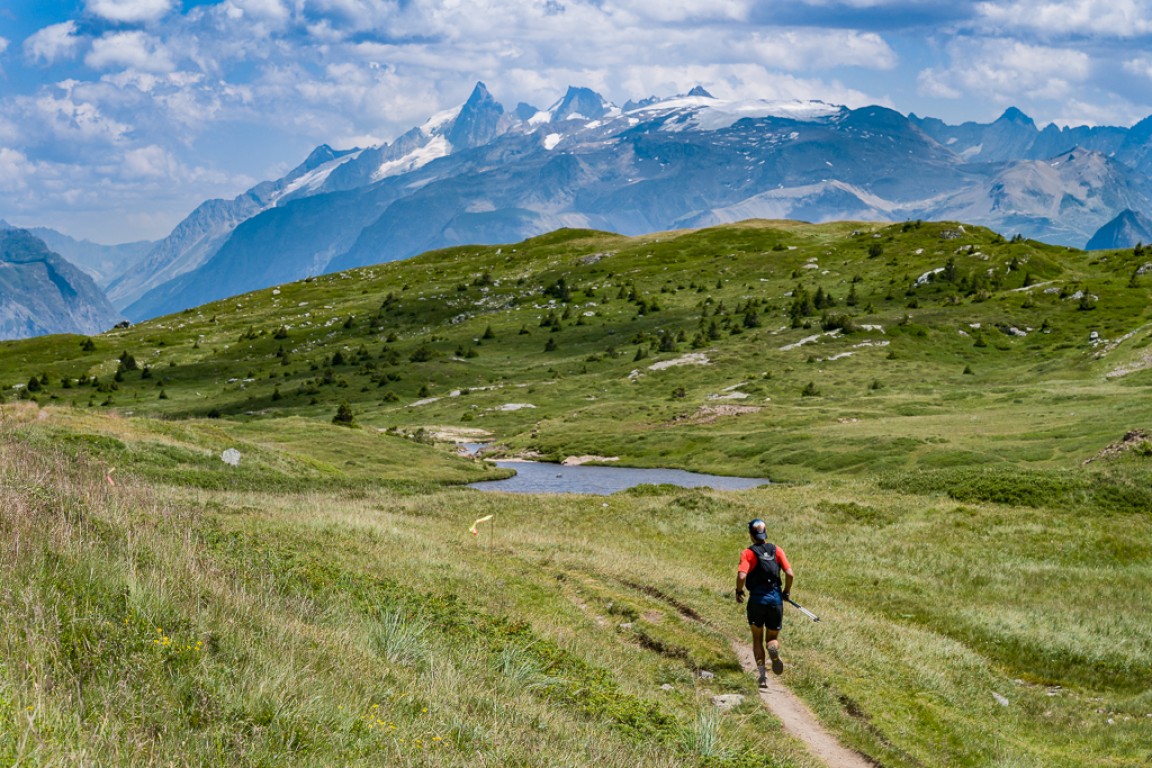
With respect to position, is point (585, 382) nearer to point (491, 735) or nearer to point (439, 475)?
point (439, 475)

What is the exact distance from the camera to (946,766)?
16797 millimetres

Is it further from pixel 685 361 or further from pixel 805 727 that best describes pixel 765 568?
pixel 685 361

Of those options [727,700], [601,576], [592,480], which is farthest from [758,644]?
[592,480]

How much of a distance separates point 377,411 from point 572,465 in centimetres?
3735

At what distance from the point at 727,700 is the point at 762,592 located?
2.69 m

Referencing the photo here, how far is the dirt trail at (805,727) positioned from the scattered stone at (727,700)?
47 centimetres

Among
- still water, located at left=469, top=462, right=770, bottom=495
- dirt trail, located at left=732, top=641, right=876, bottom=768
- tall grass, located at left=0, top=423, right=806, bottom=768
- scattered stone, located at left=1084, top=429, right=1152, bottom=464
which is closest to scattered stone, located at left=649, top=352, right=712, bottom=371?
still water, located at left=469, top=462, right=770, bottom=495

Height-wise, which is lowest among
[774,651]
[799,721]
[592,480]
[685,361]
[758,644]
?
[592,480]

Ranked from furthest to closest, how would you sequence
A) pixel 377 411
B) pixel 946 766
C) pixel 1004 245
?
pixel 1004 245
pixel 377 411
pixel 946 766

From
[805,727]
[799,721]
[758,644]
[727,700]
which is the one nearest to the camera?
[805,727]

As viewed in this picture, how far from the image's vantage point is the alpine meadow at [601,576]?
8.86 m

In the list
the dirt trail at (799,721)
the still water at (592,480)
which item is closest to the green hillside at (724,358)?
the still water at (592,480)

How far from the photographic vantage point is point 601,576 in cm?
2625

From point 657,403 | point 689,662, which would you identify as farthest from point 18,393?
point 689,662
